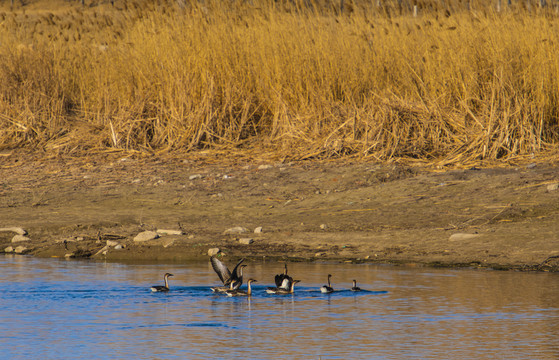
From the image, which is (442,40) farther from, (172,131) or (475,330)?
(475,330)

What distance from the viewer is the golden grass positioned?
39.9 feet

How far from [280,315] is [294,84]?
7.68 m

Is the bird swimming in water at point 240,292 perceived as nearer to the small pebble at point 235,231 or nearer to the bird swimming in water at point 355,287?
the bird swimming in water at point 355,287

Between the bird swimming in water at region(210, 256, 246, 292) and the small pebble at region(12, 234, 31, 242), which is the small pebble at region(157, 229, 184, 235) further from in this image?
the bird swimming in water at region(210, 256, 246, 292)

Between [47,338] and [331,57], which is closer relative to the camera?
[47,338]

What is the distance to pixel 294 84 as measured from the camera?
43.4 feet

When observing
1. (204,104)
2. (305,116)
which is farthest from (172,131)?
(305,116)

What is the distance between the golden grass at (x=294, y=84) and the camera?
39.9 ft

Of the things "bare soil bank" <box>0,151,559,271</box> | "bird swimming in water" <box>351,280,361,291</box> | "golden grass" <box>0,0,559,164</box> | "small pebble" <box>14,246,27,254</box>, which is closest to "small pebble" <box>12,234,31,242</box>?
"bare soil bank" <box>0,151,559,271</box>

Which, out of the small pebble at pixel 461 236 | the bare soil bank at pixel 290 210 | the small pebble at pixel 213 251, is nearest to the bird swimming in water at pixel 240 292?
the bare soil bank at pixel 290 210

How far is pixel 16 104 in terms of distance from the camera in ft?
47.9

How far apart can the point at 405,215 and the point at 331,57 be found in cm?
436

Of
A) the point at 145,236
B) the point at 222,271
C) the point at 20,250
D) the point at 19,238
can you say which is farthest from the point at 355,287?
the point at 19,238

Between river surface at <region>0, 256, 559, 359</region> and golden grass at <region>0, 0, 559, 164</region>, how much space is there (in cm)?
485
